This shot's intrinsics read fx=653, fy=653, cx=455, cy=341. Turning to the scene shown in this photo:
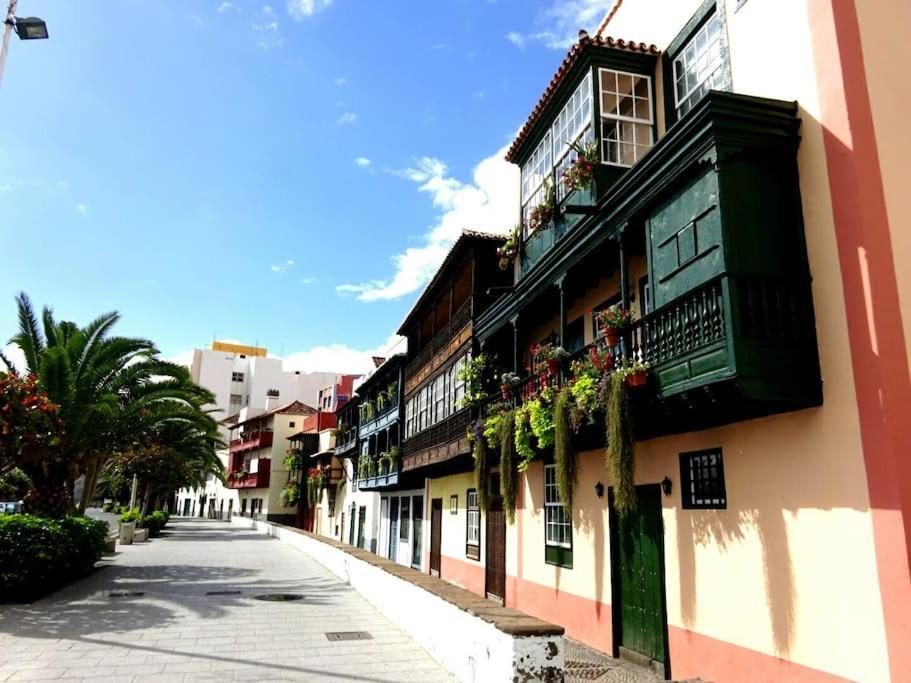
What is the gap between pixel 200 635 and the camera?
380 inches

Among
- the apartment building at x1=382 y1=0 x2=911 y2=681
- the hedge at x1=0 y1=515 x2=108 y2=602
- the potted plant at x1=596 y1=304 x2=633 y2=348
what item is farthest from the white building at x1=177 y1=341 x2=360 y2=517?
the potted plant at x1=596 y1=304 x2=633 y2=348

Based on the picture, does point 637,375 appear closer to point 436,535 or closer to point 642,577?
point 642,577

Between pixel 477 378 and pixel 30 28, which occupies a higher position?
pixel 30 28

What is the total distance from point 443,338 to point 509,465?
22.8 ft

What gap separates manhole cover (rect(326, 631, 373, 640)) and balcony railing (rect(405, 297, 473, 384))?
7615 mm

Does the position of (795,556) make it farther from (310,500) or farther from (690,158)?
(310,500)

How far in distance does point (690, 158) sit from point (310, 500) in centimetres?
4374

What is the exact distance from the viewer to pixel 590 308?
1172 centimetres

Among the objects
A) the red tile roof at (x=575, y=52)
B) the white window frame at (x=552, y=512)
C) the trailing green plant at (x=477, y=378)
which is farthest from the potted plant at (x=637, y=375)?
the trailing green plant at (x=477, y=378)

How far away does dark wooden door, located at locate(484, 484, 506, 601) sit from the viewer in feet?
47.7

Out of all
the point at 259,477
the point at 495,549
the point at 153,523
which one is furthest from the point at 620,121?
the point at 259,477

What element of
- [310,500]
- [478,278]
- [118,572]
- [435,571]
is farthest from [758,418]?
[310,500]

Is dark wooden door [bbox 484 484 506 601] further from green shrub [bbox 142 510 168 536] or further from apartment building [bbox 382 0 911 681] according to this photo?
green shrub [bbox 142 510 168 536]

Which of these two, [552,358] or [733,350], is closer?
[733,350]
